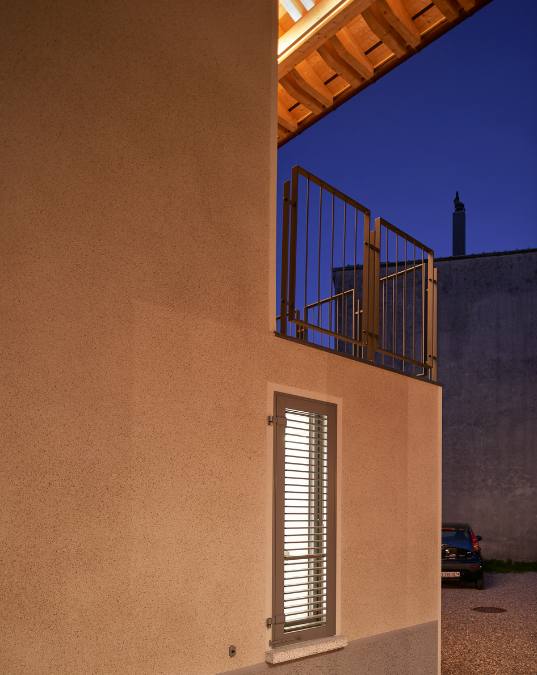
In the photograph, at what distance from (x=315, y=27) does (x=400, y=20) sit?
103cm

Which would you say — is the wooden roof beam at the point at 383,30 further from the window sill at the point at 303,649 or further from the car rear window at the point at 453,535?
the car rear window at the point at 453,535

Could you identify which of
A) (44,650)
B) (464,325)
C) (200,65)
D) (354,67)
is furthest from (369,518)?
(464,325)

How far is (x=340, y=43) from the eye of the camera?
785 centimetres

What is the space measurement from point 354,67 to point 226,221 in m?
4.05

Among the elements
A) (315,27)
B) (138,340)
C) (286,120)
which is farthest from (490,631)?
(138,340)

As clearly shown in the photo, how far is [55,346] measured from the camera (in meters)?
3.82

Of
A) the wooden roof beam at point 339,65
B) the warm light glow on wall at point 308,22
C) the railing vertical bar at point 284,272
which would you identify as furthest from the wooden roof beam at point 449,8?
the railing vertical bar at point 284,272

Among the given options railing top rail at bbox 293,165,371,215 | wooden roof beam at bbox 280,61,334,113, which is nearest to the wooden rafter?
wooden roof beam at bbox 280,61,334,113

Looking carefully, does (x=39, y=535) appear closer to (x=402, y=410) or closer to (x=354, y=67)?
(x=402, y=410)

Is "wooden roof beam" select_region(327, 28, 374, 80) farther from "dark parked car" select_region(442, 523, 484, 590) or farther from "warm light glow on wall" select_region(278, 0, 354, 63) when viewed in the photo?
"dark parked car" select_region(442, 523, 484, 590)

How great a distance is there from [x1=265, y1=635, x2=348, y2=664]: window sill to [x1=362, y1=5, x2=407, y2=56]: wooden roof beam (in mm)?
5586

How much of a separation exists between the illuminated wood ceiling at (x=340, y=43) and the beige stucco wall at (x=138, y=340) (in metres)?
1.79

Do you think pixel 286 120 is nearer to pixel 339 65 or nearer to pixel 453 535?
pixel 339 65

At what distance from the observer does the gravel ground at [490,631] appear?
879 centimetres
